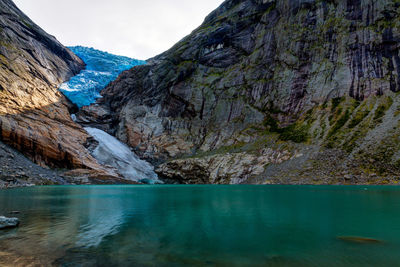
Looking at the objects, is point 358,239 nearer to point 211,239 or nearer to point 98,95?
point 211,239

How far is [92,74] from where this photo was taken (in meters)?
132

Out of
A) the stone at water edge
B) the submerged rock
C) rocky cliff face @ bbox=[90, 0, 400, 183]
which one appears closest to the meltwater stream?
rocky cliff face @ bbox=[90, 0, 400, 183]

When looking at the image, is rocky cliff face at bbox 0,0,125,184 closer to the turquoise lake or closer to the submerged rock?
the turquoise lake

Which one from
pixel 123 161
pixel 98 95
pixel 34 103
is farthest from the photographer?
pixel 98 95

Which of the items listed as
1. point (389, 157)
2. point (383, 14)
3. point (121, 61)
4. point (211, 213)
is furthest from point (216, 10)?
point (211, 213)

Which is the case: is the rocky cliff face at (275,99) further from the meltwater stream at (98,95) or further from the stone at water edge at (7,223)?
the stone at water edge at (7,223)

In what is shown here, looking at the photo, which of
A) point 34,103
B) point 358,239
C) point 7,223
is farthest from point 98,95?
point 358,239

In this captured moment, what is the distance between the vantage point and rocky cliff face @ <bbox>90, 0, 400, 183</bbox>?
5828 cm

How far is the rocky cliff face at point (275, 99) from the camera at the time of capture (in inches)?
2295

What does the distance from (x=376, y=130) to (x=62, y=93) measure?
109 m

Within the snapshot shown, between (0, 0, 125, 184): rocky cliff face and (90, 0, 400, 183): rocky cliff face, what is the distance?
65.3 feet

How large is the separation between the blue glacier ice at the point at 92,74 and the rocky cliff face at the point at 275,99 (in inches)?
376

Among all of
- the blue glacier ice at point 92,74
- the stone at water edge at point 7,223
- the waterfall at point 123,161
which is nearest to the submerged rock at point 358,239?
the stone at water edge at point 7,223

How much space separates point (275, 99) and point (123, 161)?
53028 mm
